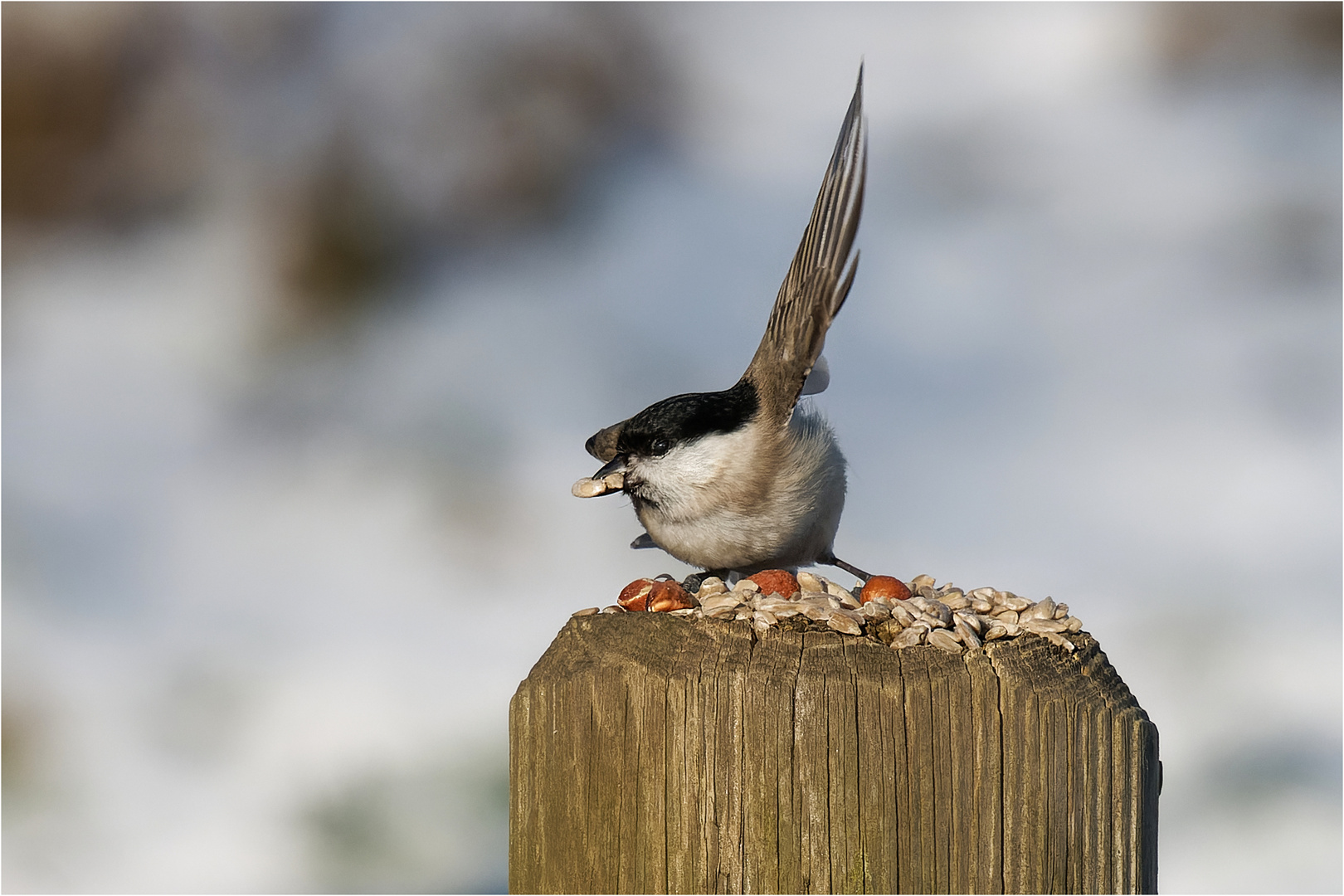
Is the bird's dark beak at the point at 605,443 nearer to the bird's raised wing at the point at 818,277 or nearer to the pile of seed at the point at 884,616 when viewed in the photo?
the bird's raised wing at the point at 818,277

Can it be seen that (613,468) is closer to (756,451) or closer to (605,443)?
(605,443)

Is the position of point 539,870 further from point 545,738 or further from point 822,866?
point 822,866

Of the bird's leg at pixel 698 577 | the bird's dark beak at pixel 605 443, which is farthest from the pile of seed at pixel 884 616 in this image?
the bird's dark beak at pixel 605 443

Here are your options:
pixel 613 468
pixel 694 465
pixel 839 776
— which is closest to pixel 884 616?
pixel 839 776

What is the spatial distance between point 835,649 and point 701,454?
0.79 meters

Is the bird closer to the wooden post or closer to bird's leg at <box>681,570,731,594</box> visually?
bird's leg at <box>681,570,731,594</box>

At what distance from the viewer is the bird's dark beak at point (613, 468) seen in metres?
2.02

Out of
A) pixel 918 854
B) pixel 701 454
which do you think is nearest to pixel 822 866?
pixel 918 854

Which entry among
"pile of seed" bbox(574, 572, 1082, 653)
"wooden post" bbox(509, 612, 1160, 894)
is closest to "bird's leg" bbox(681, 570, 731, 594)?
"pile of seed" bbox(574, 572, 1082, 653)

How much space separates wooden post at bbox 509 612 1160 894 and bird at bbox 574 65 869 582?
0.73m

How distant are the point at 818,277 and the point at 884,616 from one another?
0.90 metres

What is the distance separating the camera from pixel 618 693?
1227mm

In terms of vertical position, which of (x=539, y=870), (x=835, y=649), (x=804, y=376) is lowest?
(x=539, y=870)

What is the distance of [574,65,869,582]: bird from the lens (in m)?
1.97
